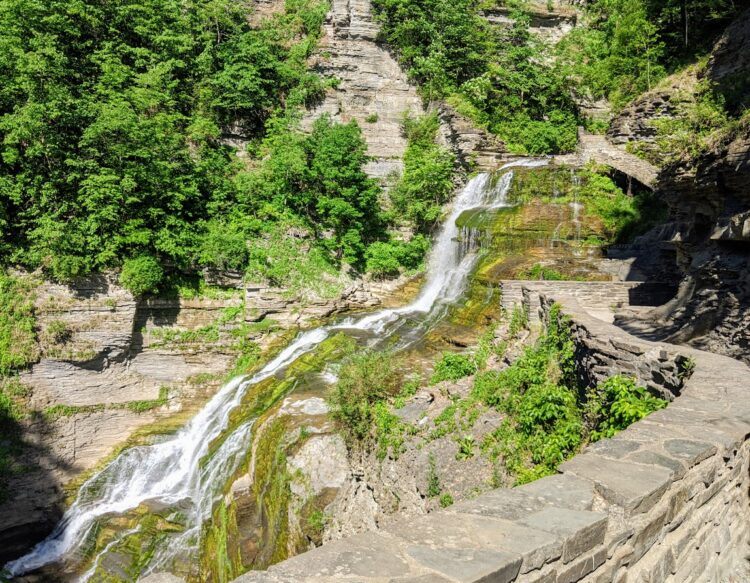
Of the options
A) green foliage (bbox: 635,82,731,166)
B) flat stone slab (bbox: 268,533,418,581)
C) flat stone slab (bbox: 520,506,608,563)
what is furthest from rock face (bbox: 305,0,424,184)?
flat stone slab (bbox: 268,533,418,581)

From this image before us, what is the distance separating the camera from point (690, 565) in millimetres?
3119

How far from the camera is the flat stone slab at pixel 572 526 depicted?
2.25 metres

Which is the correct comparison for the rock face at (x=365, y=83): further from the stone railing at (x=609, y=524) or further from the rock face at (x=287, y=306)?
the stone railing at (x=609, y=524)

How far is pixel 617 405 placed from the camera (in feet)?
15.9

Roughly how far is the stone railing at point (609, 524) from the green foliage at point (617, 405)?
15.9 inches

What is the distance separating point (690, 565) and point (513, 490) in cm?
154

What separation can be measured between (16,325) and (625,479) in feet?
47.0

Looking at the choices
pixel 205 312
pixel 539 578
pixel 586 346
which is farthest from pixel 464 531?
pixel 205 312

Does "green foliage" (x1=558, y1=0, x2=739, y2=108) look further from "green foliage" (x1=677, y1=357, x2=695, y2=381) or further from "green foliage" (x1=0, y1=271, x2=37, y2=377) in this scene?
"green foliage" (x1=0, y1=271, x2=37, y2=377)

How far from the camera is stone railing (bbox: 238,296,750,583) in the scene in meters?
2.04

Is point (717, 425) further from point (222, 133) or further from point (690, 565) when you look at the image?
point (222, 133)

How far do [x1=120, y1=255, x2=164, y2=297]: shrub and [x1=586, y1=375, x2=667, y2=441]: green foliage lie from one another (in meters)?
11.8

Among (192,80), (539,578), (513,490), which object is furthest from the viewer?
(192,80)

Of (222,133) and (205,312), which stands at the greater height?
(222,133)
